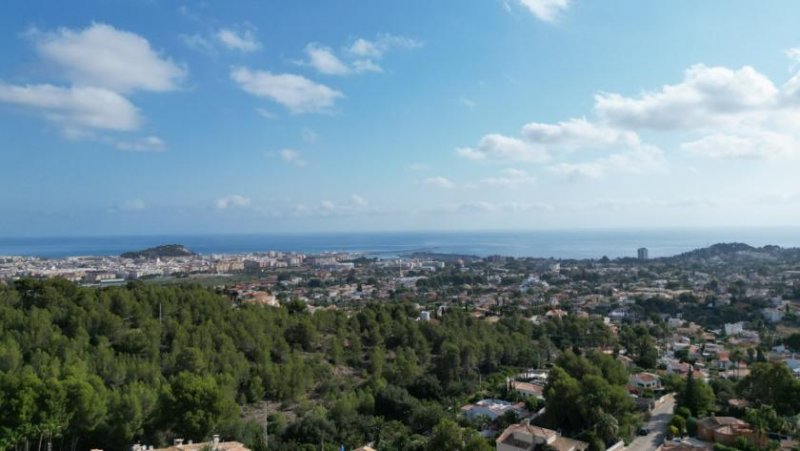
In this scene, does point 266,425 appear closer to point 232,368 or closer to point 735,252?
point 232,368

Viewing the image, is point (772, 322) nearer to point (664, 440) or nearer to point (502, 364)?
point (502, 364)

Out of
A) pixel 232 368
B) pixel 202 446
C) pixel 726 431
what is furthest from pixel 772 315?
pixel 202 446

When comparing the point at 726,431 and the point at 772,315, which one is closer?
the point at 726,431

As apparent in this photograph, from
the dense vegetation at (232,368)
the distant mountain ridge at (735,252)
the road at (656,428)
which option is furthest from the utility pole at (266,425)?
the distant mountain ridge at (735,252)

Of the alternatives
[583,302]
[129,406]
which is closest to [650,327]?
[583,302]

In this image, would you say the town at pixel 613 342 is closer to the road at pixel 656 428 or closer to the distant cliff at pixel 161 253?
the road at pixel 656 428

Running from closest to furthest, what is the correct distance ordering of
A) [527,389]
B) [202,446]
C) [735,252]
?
[202,446], [527,389], [735,252]
